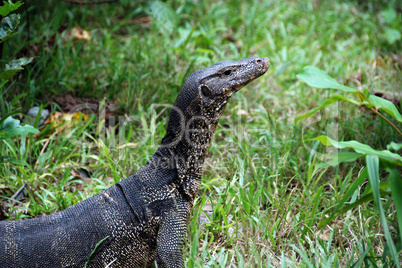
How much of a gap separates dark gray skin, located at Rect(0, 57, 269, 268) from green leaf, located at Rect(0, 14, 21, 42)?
4.48 ft

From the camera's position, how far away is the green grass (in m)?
3.27

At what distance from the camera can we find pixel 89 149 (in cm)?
439

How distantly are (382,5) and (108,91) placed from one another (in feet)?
19.4

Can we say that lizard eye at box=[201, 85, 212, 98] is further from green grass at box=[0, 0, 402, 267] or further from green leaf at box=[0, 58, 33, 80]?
green leaf at box=[0, 58, 33, 80]

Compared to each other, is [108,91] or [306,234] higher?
[108,91]

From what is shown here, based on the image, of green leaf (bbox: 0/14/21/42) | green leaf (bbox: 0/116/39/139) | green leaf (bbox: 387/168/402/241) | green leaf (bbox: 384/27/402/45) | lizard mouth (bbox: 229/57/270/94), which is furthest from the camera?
green leaf (bbox: 384/27/402/45)

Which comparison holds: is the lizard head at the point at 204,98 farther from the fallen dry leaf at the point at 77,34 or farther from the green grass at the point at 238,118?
the fallen dry leaf at the point at 77,34

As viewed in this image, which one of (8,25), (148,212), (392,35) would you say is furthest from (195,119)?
(392,35)

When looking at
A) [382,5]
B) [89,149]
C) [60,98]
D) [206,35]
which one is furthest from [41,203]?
[382,5]

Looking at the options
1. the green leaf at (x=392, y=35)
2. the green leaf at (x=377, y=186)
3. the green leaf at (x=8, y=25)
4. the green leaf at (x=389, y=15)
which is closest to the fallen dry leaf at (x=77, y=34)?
the green leaf at (x=8, y=25)

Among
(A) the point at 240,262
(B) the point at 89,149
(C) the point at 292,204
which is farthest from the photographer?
(B) the point at 89,149

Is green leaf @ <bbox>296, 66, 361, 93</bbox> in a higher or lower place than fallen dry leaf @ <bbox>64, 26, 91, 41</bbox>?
higher

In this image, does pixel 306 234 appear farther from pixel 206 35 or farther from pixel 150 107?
pixel 206 35

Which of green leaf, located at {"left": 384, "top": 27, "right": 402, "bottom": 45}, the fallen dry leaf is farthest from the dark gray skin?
green leaf, located at {"left": 384, "top": 27, "right": 402, "bottom": 45}
